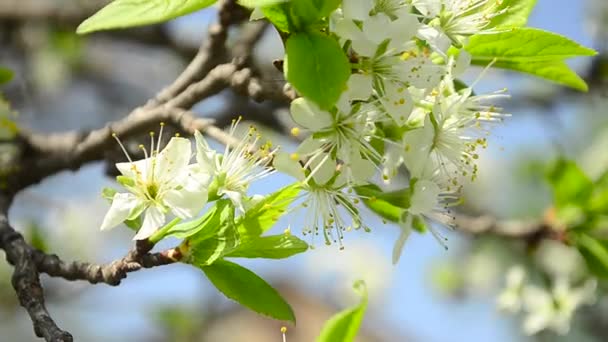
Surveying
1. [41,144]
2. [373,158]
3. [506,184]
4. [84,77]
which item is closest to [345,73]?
[373,158]

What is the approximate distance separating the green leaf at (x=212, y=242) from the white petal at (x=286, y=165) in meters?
0.08

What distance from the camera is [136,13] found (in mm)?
933

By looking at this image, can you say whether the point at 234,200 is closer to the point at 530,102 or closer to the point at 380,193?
the point at 380,193

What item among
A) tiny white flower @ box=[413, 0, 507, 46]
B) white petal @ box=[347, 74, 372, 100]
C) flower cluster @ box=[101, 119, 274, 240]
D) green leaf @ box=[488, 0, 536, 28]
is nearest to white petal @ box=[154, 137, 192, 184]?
flower cluster @ box=[101, 119, 274, 240]

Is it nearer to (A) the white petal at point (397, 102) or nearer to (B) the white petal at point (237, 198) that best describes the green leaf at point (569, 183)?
(A) the white petal at point (397, 102)

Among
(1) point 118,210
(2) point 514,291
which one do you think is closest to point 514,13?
(1) point 118,210

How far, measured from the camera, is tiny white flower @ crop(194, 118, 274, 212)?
42.8 inches

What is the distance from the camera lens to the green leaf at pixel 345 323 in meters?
1.07

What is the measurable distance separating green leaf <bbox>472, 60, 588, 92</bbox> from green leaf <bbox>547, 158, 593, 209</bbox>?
547 mm

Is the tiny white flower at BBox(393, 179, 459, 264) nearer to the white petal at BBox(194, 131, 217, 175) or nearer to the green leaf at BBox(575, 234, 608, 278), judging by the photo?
the white petal at BBox(194, 131, 217, 175)

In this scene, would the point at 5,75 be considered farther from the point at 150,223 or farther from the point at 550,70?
the point at 550,70

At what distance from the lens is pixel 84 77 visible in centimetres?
355

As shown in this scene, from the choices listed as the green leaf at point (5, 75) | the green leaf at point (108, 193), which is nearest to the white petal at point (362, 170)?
the green leaf at point (108, 193)

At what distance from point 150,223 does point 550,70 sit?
66 cm
